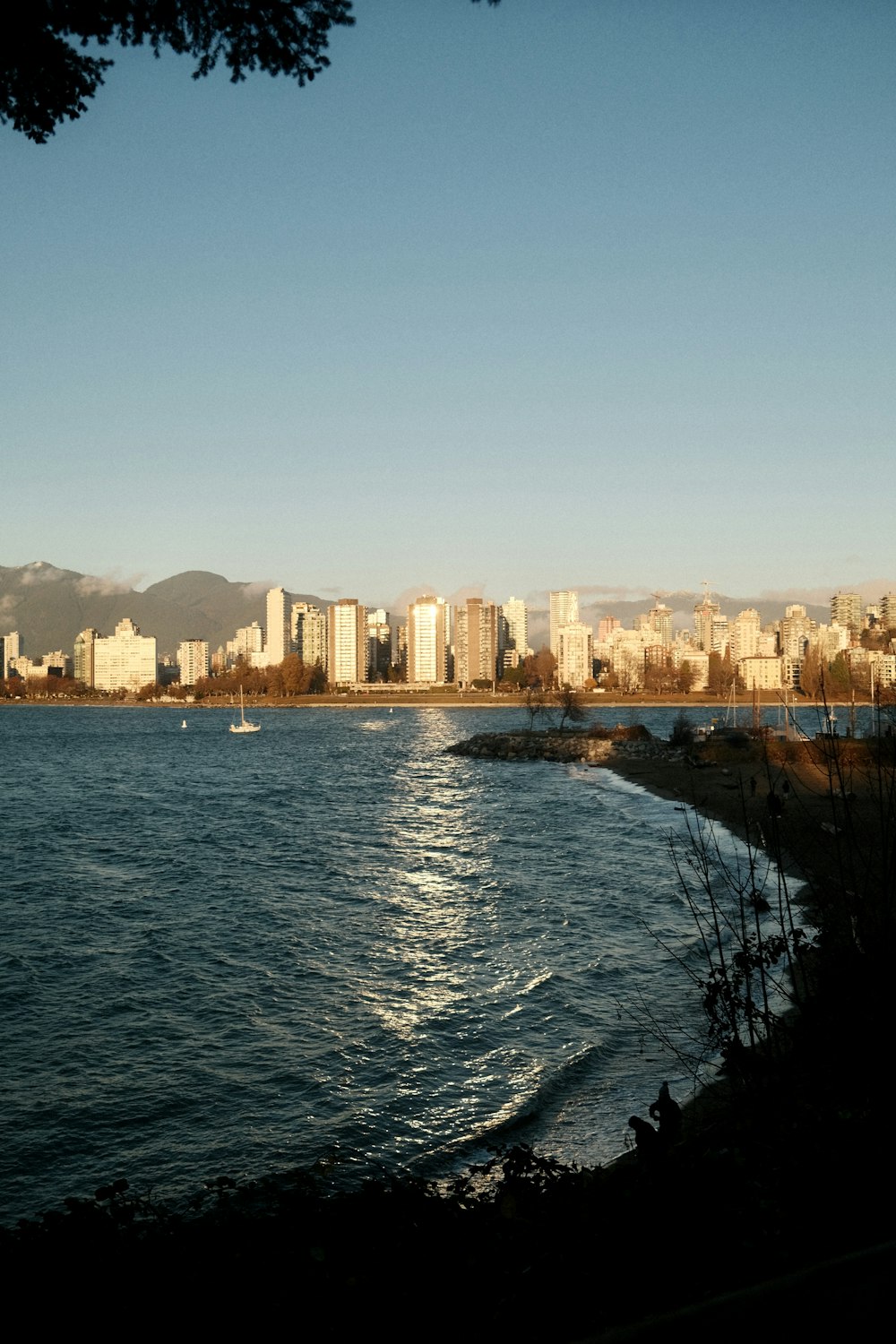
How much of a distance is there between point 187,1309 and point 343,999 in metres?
11.8

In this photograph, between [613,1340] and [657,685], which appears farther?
[657,685]

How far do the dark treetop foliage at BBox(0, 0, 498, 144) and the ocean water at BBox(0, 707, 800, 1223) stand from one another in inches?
370

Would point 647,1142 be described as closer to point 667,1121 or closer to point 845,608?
point 667,1121

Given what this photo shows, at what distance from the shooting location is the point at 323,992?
1736 cm

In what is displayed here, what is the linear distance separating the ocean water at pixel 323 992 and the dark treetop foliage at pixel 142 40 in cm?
940

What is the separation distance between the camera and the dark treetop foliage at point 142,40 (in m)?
7.04

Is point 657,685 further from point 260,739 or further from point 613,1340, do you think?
point 613,1340

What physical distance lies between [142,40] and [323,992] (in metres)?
14.2

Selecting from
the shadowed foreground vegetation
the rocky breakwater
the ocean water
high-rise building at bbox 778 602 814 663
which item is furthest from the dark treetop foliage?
high-rise building at bbox 778 602 814 663

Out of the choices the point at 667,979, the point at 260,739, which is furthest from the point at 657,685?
the point at 667,979

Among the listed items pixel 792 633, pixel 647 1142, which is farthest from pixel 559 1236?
pixel 792 633

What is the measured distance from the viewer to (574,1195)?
20.6ft

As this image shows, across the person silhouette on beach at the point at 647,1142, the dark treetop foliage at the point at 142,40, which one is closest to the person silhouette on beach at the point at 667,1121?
the person silhouette on beach at the point at 647,1142

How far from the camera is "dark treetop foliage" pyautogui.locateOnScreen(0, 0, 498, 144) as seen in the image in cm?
704
